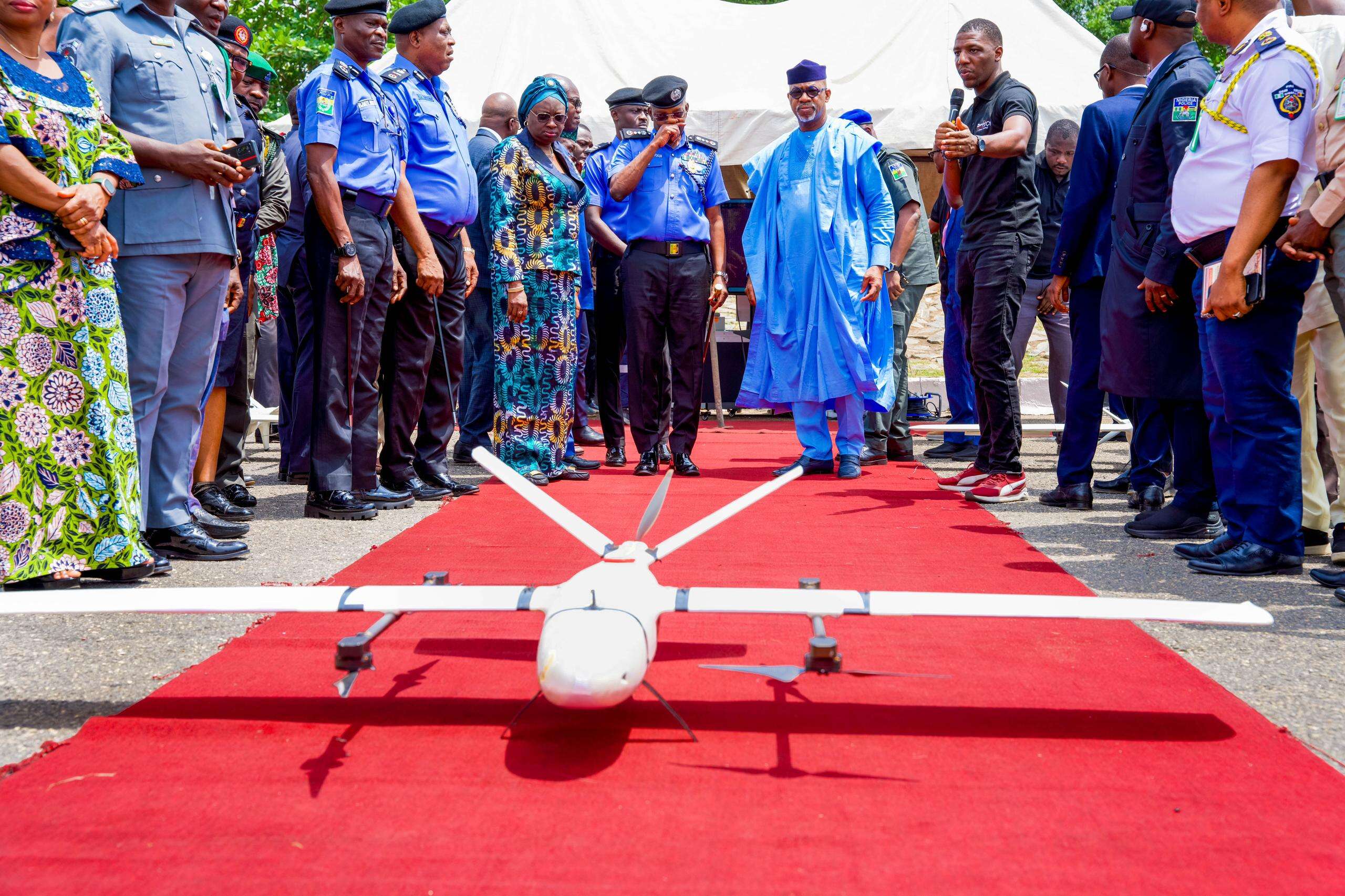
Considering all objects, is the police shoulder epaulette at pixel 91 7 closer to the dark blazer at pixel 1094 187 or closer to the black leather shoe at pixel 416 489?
the black leather shoe at pixel 416 489

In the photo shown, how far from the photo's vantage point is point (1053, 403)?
25.3 ft

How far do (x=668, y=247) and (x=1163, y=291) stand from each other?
273cm

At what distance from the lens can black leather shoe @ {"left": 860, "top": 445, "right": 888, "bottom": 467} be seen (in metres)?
6.91

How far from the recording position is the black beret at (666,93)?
5.88 meters

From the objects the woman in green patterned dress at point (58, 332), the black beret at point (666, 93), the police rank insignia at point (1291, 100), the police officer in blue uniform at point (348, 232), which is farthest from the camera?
the black beret at point (666, 93)

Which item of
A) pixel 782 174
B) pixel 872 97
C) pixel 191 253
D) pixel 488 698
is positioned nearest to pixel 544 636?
pixel 488 698

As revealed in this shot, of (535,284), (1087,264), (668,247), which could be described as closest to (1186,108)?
(1087,264)

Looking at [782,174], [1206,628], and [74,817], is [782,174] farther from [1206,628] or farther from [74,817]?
[74,817]

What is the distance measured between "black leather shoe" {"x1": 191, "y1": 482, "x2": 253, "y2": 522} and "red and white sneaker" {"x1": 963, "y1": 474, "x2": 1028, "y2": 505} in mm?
3239

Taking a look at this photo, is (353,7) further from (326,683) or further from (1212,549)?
(1212,549)

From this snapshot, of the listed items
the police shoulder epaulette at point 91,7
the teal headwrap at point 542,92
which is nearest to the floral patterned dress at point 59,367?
the police shoulder epaulette at point 91,7

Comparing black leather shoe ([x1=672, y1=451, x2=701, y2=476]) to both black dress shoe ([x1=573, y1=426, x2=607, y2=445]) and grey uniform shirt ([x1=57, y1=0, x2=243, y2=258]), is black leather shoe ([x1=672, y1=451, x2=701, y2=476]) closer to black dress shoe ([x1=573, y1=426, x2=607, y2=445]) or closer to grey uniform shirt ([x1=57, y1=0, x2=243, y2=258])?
→ black dress shoe ([x1=573, y1=426, x2=607, y2=445])

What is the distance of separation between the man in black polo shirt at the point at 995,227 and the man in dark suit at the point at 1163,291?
71 centimetres

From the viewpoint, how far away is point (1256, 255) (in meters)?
3.36
